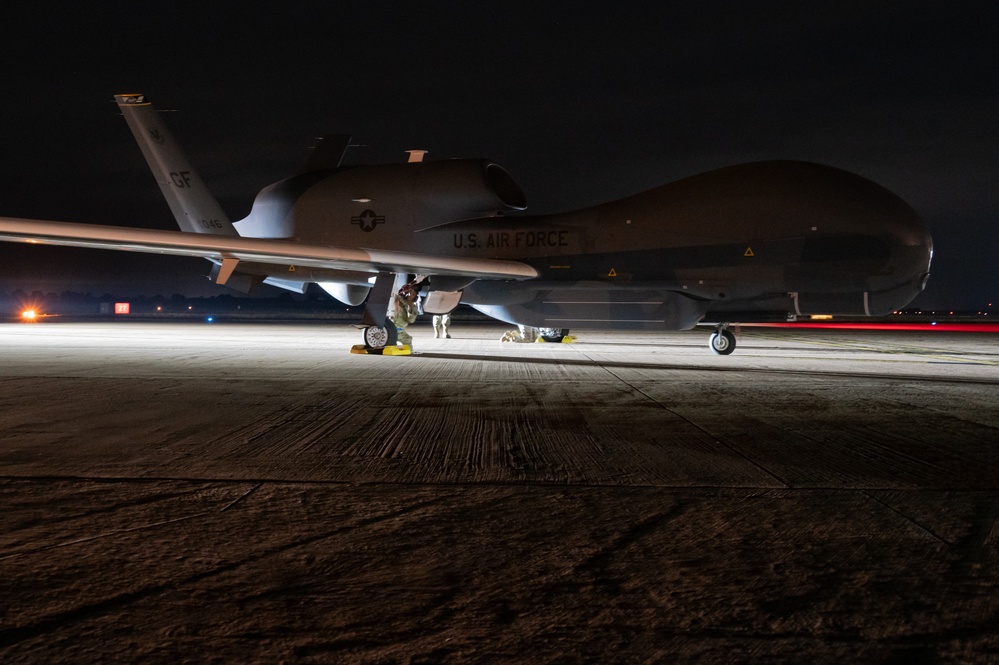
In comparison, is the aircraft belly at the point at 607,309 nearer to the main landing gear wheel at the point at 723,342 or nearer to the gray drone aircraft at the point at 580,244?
the gray drone aircraft at the point at 580,244

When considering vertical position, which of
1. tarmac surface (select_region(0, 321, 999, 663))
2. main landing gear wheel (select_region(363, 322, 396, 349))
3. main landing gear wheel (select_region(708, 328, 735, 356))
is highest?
main landing gear wheel (select_region(363, 322, 396, 349))

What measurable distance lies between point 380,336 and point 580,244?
4378mm

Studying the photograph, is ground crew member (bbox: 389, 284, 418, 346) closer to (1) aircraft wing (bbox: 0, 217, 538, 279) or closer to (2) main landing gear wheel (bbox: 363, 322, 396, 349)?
(2) main landing gear wheel (bbox: 363, 322, 396, 349)

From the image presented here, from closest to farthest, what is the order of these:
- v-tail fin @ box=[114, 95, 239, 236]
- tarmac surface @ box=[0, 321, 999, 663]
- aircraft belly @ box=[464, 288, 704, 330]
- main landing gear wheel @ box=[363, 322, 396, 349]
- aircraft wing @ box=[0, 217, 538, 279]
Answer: tarmac surface @ box=[0, 321, 999, 663], aircraft wing @ box=[0, 217, 538, 279], aircraft belly @ box=[464, 288, 704, 330], main landing gear wheel @ box=[363, 322, 396, 349], v-tail fin @ box=[114, 95, 239, 236]

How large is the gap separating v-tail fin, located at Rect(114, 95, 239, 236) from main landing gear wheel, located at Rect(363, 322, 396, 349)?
6031mm

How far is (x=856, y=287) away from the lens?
44.3ft

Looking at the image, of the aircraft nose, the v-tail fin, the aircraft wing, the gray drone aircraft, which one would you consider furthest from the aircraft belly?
the v-tail fin

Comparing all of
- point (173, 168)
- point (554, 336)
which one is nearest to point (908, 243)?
point (554, 336)

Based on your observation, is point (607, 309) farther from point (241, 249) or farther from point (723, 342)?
point (241, 249)

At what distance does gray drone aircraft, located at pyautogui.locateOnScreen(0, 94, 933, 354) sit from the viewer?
13.3 meters

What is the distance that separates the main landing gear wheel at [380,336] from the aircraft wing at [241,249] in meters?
1.21

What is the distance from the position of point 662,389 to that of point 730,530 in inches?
234

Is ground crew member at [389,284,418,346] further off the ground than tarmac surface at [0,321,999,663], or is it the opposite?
ground crew member at [389,284,418,346]

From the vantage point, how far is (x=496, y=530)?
12.3 ft
